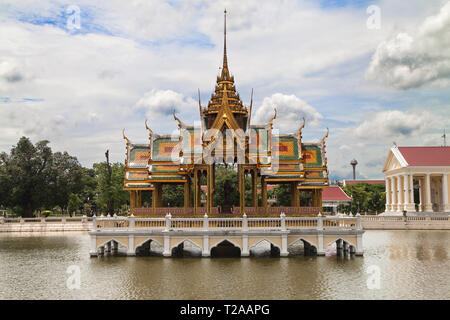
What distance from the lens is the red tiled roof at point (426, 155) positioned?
56.9 metres

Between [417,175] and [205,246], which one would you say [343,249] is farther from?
[417,175]

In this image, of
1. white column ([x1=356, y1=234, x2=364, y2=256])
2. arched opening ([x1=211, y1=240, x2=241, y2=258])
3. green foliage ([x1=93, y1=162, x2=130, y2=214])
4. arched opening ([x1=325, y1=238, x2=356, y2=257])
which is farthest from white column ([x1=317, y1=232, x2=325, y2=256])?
green foliage ([x1=93, y1=162, x2=130, y2=214])

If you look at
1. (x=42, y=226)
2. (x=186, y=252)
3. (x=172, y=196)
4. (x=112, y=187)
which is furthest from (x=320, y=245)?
(x=112, y=187)

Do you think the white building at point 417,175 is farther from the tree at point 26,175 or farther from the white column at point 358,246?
the tree at point 26,175

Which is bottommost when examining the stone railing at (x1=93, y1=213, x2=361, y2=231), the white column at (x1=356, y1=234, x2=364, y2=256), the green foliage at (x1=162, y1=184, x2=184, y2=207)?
the white column at (x1=356, y1=234, x2=364, y2=256)

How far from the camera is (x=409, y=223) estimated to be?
4556 centimetres

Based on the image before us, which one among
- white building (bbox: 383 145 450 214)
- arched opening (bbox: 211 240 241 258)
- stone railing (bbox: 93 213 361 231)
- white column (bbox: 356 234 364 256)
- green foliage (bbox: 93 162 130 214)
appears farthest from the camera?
white building (bbox: 383 145 450 214)

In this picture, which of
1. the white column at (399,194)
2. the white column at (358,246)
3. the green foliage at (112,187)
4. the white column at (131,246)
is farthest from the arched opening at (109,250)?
the white column at (399,194)

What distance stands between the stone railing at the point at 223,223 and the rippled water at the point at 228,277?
163 centimetres

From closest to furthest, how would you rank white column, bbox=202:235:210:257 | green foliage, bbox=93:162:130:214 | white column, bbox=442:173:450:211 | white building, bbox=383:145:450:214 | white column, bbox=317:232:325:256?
1. white column, bbox=202:235:210:257
2. white column, bbox=317:232:325:256
3. green foliage, bbox=93:162:130:214
4. white column, bbox=442:173:450:211
5. white building, bbox=383:145:450:214

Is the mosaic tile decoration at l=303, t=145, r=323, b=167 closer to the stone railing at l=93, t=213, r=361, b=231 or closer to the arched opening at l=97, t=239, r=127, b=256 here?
the stone railing at l=93, t=213, r=361, b=231

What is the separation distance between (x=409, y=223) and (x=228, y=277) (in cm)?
3532

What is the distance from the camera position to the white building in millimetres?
56094
